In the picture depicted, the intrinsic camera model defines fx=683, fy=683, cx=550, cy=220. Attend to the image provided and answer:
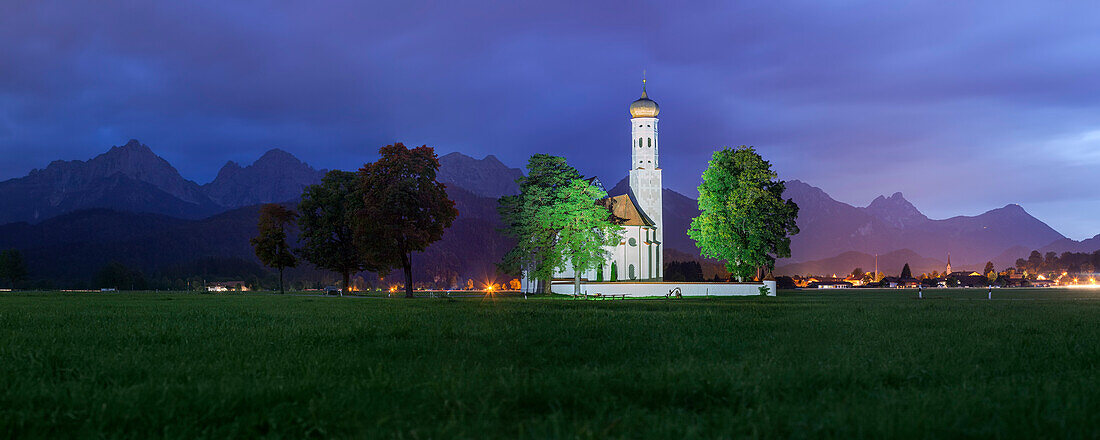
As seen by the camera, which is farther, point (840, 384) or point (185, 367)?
point (185, 367)

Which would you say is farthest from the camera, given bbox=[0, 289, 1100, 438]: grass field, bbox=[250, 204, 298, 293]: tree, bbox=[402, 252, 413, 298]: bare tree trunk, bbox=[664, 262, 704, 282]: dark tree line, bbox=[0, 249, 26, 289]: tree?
bbox=[664, 262, 704, 282]: dark tree line

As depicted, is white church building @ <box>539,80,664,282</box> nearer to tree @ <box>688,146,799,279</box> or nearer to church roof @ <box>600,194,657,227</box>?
church roof @ <box>600,194,657,227</box>

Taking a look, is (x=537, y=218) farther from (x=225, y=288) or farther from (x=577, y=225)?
(x=225, y=288)

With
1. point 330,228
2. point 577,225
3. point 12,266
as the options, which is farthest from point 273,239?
point 12,266

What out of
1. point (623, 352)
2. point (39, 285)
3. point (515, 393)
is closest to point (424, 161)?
point (623, 352)

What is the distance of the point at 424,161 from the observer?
51.4 meters

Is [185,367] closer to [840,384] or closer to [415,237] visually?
[840,384]

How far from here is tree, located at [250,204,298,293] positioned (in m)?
73.6

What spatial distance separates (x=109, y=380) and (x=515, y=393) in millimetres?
4503

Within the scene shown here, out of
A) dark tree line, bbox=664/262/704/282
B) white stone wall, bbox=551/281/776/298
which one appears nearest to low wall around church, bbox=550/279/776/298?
white stone wall, bbox=551/281/776/298

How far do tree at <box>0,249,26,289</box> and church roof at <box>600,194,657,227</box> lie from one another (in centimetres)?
11041

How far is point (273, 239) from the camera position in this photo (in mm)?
74438

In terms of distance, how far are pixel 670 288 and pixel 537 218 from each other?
541 inches

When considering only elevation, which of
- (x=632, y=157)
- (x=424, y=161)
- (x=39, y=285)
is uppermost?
(x=632, y=157)
